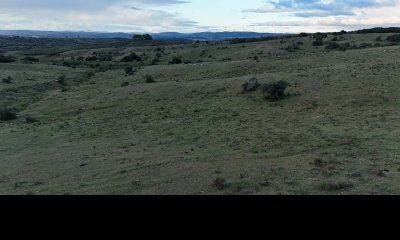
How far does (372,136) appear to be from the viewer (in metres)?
21.0

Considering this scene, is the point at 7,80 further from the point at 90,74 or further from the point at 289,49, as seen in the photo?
the point at 289,49

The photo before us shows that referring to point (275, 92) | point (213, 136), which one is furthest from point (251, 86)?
point (213, 136)

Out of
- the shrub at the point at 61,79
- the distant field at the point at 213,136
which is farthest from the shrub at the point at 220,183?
the shrub at the point at 61,79

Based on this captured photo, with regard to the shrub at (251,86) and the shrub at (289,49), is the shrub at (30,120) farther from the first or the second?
the shrub at (289,49)

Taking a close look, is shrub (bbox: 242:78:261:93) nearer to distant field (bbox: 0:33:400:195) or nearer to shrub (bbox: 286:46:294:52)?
distant field (bbox: 0:33:400:195)

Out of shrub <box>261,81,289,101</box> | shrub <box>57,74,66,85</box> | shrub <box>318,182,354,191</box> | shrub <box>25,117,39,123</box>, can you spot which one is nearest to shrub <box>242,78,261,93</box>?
shrub <box>261,81,289,101</box>

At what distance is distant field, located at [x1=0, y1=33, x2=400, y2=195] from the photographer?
1532 cm

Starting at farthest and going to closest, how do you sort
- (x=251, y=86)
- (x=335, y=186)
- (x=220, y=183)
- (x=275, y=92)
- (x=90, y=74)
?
(x=90, y=74)
(x=251, y=86)
(x=275, y=92)
(x=220, y=183)
(x=335, y=186)

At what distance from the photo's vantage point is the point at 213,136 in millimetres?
23625

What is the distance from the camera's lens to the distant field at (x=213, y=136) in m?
15.3

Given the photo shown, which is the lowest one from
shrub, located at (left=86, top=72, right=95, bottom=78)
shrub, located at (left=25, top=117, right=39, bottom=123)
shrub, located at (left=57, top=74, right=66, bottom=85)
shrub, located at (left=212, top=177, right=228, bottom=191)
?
shrub, located at (left=86, top=72, right=95, bottom=78)
